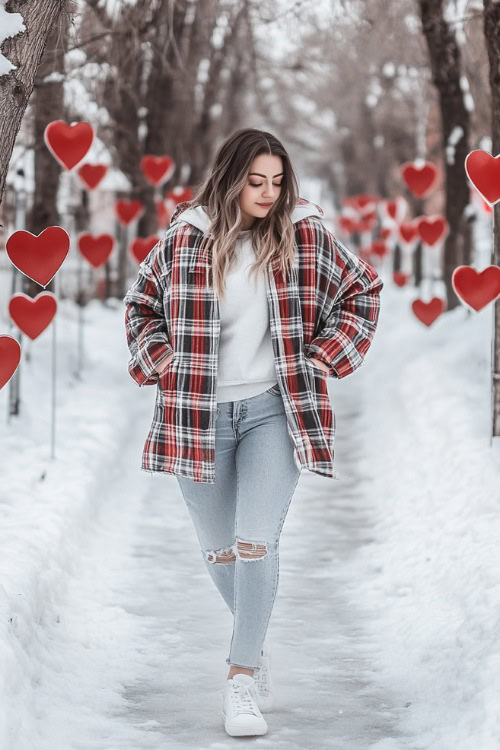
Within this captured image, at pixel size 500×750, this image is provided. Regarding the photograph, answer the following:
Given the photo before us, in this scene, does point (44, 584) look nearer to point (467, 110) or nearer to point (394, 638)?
point (394, 638)

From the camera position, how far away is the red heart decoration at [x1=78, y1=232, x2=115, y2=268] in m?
11.0

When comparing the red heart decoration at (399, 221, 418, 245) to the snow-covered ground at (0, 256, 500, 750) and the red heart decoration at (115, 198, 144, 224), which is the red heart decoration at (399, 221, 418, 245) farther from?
the snow-covered ground at (0, 256, 500, 750)

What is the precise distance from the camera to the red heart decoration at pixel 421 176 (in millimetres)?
12945

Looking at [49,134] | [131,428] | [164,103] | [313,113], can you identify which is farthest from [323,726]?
[313,113]

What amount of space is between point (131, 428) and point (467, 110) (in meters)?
5.65

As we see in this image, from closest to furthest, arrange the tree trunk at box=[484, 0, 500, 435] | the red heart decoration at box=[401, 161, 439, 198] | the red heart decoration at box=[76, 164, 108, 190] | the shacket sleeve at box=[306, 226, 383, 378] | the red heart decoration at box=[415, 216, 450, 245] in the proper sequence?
the shacket sleeve at box=[306, 226, 383, 378] < the tree trunk at box=[484, 0, 500, 435] < the red heart decoration at box=[76, 164, 108, 190] < the red heart decoration at box=[415, 216, 450, 245] < the red heart decoration at box=[401, 161, 439, 198]

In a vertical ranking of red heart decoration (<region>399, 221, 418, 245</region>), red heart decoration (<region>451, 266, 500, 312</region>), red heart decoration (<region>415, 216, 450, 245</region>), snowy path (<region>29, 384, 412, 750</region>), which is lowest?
snowy path (<region>29, 384, 412, 750</region>)

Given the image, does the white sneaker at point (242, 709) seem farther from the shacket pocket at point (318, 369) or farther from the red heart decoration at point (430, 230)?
the red heart decoration at point (430, 230)

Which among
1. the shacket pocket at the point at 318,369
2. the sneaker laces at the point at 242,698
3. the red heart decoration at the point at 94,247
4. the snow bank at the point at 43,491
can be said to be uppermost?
the red heart decoration at the point at 94,247

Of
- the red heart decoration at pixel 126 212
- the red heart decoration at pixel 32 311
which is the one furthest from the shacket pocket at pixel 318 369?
the red heart decoration at pixel 126 212

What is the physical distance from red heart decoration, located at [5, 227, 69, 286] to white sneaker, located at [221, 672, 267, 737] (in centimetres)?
341

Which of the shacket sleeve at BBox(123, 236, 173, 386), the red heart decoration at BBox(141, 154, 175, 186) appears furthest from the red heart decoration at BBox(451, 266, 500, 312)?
the red heart decoration at BBox(141, 154, 175, 186)

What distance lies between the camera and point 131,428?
9.98 meters

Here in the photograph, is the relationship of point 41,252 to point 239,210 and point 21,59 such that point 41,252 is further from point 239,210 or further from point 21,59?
point 239,210
